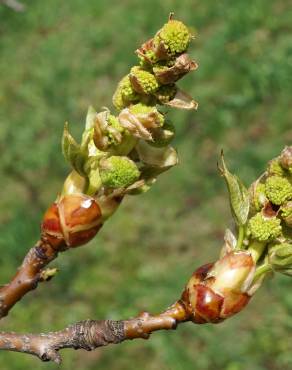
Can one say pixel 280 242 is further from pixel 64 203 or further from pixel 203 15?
pixel 203 15

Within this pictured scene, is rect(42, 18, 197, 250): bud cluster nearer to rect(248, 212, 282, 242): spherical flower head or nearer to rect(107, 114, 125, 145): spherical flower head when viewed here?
rect(107, 114, 125, 145): spherical flower head

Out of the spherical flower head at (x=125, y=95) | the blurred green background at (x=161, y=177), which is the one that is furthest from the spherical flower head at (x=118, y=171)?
the blurred green background at (x=161, y=177)

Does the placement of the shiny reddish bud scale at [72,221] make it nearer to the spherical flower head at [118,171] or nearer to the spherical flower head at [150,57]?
the spherical flower head at [118,171]

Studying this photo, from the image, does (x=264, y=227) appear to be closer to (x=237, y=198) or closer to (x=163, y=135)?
(x=237, y=198)

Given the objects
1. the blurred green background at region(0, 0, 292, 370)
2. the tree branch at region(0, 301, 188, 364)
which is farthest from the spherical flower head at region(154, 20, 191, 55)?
the blurred green background at region(0, 0, 292, 370)

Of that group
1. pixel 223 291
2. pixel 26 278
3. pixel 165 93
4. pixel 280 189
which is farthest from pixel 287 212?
pixel 26 278

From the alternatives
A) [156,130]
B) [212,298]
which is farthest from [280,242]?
[156,130]
